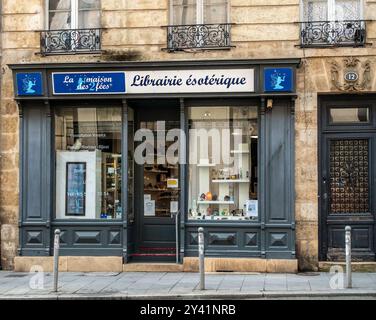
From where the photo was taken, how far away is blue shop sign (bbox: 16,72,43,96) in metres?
14.1

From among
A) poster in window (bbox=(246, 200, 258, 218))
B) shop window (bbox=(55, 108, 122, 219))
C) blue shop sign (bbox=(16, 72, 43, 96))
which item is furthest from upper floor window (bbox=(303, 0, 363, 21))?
blue shop sign (bbox=(16, 72, 43, 96))

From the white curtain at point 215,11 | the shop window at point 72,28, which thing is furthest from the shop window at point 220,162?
the shop window at point 72,28

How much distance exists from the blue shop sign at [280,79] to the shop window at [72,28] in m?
3.58

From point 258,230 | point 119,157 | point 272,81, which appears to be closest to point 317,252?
point 258,230

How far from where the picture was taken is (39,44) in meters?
14.5

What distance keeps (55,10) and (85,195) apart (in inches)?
155

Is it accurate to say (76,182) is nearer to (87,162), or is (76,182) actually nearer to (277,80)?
(87,162)

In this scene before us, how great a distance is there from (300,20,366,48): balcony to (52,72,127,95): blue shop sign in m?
3.73

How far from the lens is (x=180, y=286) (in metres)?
12.2

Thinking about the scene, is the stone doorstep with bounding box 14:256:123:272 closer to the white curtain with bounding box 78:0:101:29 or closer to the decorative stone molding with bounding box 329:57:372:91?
the white curtain with bounding box 78:0:101:29

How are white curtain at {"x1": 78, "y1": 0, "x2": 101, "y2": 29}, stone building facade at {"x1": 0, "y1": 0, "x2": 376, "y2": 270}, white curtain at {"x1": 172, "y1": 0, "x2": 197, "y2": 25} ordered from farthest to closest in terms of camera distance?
white curtain at {"x1": 78, "y1": 0, "x2": 101, "y2": 29} → white curtain at {"x1": 172, "y1": 0, "x2": 197, "y2": 25} → stone building facade at {"x1": 0, "y1": 0, "x2": 376, "y2": 270}

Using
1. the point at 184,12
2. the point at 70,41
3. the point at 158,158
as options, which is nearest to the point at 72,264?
the point at 158,158

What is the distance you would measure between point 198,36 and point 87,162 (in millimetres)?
3499

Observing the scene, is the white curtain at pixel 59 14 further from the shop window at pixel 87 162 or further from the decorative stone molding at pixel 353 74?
the decorative stone molding at pixel 353 74
